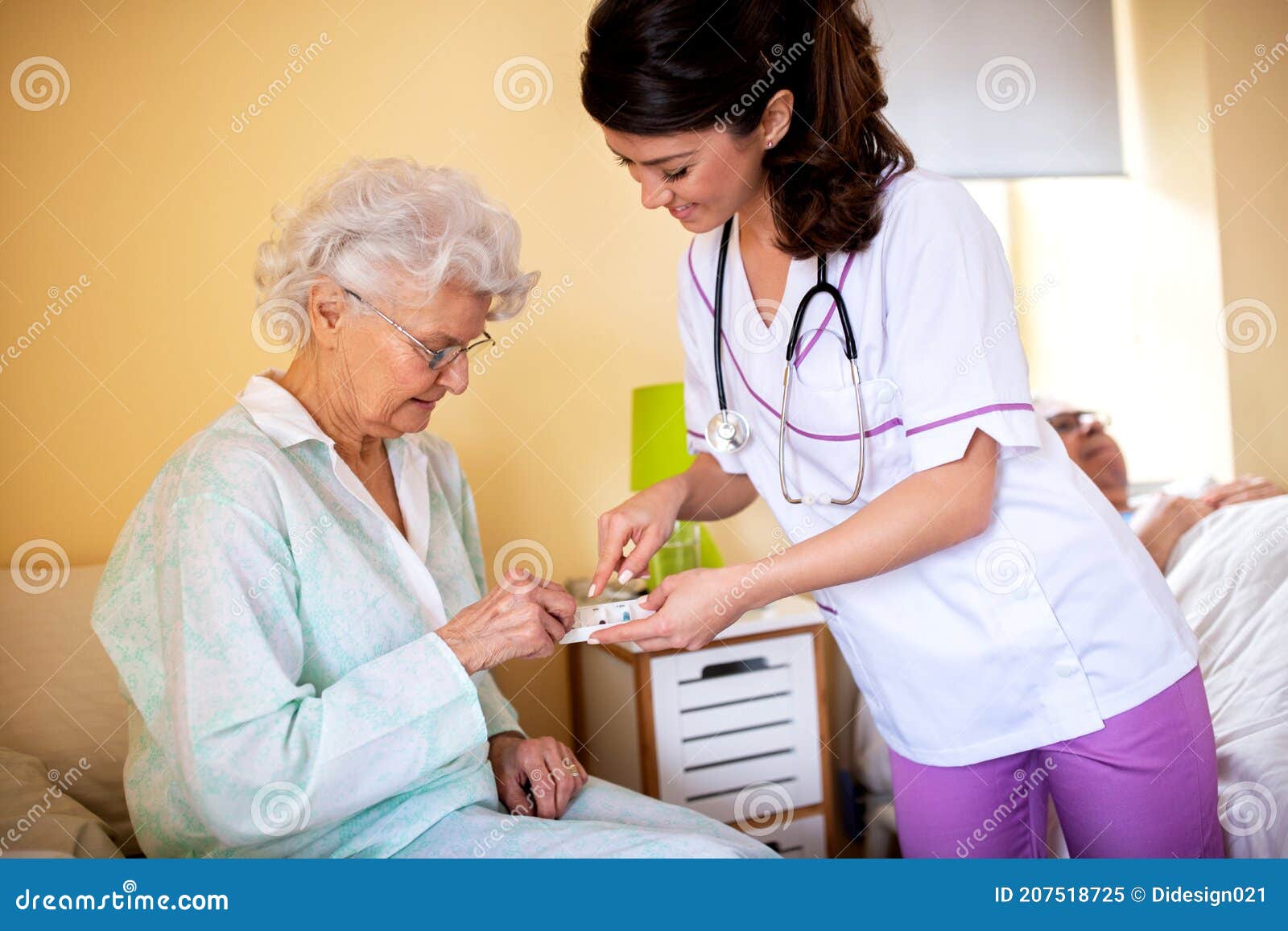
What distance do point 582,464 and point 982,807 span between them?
1.56 metres

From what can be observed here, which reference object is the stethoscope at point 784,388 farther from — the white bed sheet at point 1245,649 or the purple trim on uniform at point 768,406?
the white bed sheet at point 1245,649

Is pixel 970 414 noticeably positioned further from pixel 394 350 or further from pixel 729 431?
pixel 394 350

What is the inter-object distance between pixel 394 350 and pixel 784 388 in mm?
521

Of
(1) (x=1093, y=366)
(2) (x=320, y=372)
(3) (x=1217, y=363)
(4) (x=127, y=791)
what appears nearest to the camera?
(4) (x=127, y=791)

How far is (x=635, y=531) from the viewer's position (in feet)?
4.40

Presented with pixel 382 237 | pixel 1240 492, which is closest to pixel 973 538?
pixel 382 237

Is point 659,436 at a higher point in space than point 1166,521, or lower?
higher

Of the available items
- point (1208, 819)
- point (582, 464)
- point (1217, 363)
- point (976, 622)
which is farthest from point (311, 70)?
point (1217, 363)

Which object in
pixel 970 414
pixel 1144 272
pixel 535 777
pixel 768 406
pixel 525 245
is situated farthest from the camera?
pixel 1144 272

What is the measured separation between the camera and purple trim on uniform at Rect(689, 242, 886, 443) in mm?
1169

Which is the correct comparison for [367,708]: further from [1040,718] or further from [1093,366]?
[1093,366]

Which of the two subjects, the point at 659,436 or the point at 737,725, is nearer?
the point at 737,725

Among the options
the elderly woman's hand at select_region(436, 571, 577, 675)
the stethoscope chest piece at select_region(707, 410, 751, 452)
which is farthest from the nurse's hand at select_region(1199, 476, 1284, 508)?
the elderly woman's hand at select_region(436, 571, 577, 675)

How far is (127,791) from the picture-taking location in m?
1.27
